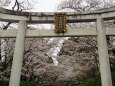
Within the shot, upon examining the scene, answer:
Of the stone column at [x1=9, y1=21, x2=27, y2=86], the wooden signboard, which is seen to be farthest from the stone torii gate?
the wooden signboard

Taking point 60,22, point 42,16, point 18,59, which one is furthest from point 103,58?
point 18,59

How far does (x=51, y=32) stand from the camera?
11.8 metres

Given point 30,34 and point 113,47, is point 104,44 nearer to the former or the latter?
point 30,34

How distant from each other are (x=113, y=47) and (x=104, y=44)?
5.46 metres

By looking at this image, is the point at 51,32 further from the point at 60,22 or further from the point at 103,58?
the point at 103,58

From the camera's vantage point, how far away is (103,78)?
10.9m

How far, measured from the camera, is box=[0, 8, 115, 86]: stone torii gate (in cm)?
1114

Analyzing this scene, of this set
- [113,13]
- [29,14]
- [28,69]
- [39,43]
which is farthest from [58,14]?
[28,69]

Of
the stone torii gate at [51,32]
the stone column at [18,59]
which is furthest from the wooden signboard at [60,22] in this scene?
the stone column at [18,59]

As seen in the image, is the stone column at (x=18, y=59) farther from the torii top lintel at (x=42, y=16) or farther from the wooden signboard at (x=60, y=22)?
the wooden signboard at (x=60, y=22)

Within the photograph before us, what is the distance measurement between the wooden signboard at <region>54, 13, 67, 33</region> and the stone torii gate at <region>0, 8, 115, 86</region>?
0.77 feet

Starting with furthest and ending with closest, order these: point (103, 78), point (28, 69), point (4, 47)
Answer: point (28, 69), point (4, 47), point (103, 78)

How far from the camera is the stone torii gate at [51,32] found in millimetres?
11141

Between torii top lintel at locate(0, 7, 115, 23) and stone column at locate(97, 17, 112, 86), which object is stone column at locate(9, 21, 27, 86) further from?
stone column at locate(97, 17, 112, 86)
